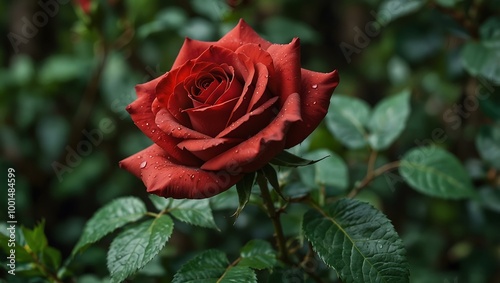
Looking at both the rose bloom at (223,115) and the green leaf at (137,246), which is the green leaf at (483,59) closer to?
the rose bloom at (223,115)

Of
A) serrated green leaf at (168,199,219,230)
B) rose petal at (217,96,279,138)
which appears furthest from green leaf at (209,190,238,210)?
rose petal at (217,96,279,138)

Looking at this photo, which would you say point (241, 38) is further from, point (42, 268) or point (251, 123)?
point (42, 268)

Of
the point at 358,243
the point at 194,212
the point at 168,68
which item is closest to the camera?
the point at 358,243

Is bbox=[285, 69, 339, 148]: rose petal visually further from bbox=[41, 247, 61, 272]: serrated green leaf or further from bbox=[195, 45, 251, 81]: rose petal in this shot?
bbox=[41, 247, 61, 272]: serrated green leaf

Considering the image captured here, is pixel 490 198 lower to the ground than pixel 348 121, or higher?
lower

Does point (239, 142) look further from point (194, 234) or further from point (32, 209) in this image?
point (32, 209)

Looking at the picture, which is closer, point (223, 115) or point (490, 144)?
point (223, 115)

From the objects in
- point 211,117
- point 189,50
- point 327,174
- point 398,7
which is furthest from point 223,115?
point 398,7
